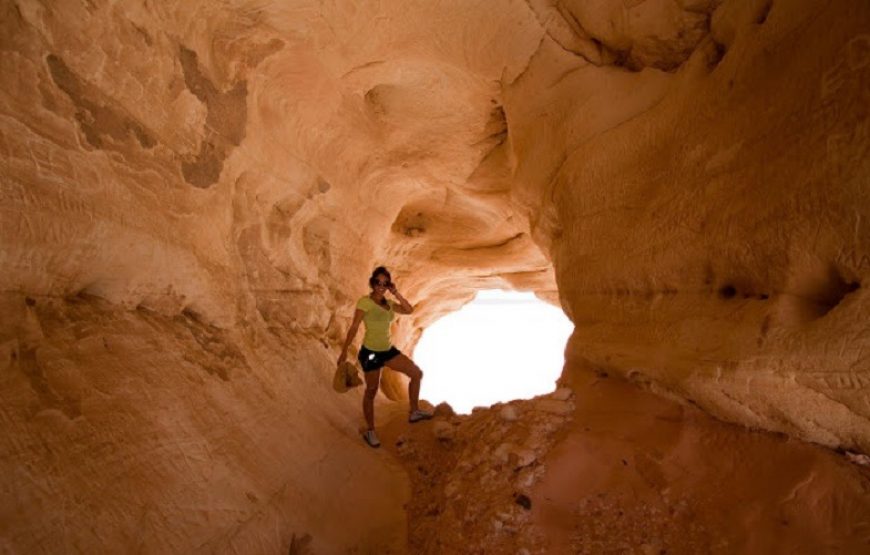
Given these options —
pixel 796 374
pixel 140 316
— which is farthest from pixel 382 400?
pixel 796 374

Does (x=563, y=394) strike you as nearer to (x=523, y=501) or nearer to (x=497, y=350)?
(x=523, y=501)

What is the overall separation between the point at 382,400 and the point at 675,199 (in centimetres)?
321

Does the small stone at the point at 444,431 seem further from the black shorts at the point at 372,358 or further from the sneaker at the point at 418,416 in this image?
the black shorts at the point at 372,358

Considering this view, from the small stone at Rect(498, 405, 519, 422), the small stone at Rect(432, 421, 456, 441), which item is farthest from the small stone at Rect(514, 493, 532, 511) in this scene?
the small stone at Rect(432, 421, 456, 441)

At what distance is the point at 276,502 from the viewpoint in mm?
2223

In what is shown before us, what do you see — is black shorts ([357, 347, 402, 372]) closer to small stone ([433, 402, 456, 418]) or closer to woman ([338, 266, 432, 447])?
woman ([338, 266, 432, 447])

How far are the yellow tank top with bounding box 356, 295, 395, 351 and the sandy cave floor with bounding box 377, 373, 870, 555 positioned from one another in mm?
942

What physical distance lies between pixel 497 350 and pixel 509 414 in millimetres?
14580

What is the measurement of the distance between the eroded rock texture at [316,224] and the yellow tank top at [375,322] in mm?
475

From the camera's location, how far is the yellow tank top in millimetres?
3304

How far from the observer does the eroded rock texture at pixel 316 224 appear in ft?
5.33

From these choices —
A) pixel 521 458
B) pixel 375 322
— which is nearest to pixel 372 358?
pixel 375 322

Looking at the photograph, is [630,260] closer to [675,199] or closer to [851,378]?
[675,199]

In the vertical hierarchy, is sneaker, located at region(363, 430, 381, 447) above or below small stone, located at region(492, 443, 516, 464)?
below
